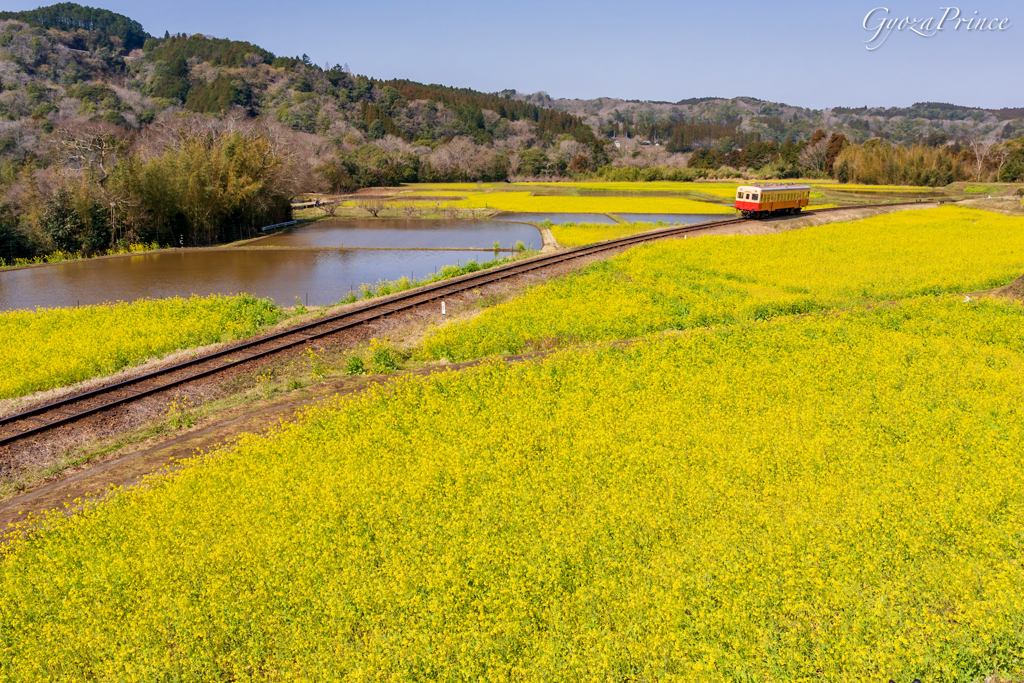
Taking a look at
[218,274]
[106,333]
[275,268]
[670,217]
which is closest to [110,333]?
[106,333]

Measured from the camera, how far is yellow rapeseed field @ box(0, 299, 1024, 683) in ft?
21.7

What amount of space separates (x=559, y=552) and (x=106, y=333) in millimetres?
18703

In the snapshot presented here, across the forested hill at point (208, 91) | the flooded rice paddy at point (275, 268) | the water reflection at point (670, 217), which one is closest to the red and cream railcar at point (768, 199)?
the water reflection at point (670, 217)

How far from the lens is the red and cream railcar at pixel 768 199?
47.1m

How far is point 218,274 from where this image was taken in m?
33.9

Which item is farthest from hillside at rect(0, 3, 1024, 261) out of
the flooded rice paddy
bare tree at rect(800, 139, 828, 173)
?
the flooded rice paddy

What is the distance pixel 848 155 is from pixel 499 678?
11677 centimetres

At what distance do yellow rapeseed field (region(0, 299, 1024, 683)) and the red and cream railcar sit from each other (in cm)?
3696

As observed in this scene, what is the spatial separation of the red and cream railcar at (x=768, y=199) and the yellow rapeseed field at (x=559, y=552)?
3696 cm

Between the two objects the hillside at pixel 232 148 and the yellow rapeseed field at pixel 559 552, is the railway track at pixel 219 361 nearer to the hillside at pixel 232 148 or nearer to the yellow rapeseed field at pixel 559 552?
the yellow rapeseed field at pixel 559 552

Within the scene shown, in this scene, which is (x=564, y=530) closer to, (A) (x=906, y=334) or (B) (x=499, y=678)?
(B) (x=499, y=678)

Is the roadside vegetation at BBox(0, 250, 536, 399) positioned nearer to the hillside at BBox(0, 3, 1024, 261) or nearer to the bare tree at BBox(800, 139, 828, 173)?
the hillside at BBox(0, 3, 1024, 261)

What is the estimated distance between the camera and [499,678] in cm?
618

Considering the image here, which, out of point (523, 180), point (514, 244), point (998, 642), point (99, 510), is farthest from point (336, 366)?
point (523, 180)
